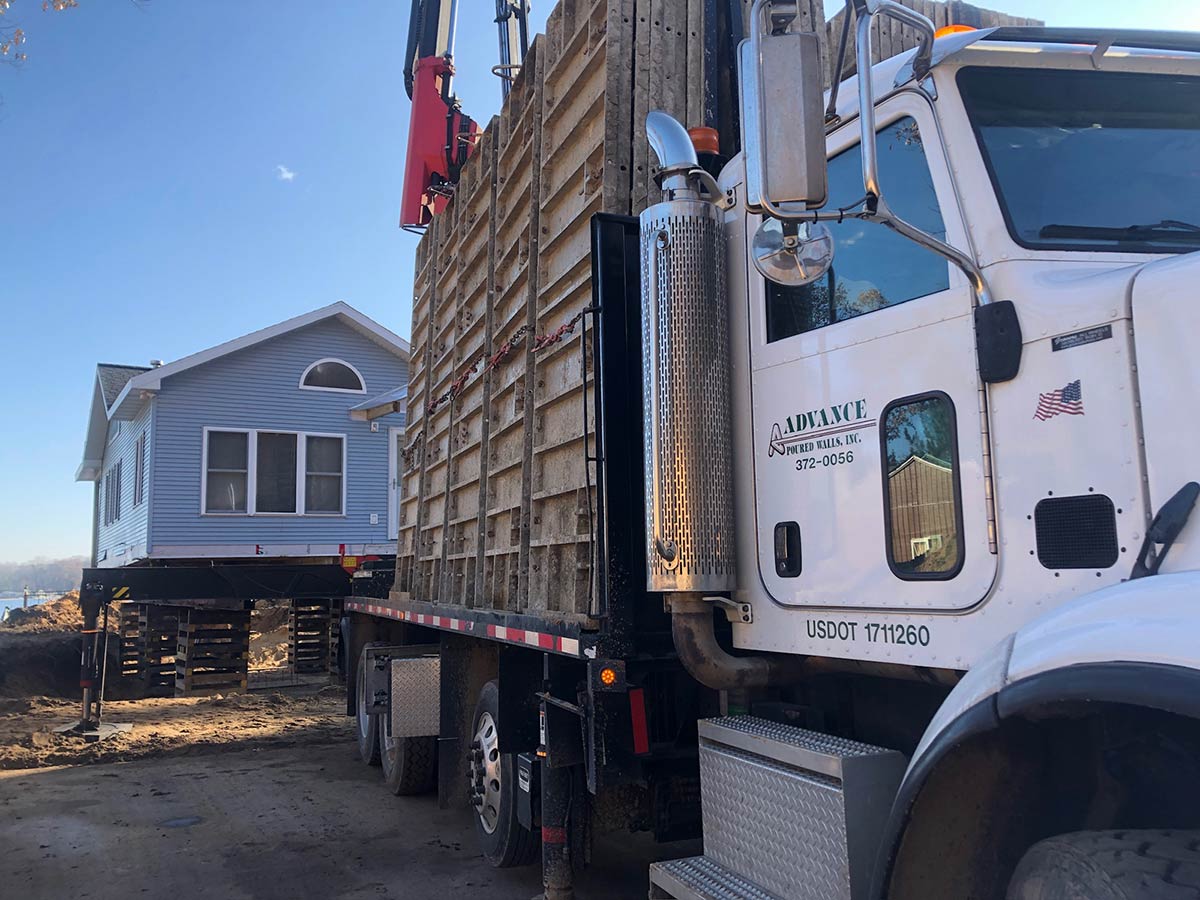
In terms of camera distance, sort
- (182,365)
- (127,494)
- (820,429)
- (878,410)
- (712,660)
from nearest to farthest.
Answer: (878,410) → (820,429) → (712,660) → (182,365) → (127,494)

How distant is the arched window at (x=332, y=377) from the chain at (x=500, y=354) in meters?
12.2

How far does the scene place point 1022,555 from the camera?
247 centimetres

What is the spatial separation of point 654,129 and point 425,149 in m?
6.45

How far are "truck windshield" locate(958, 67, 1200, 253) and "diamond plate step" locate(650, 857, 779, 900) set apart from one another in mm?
2071

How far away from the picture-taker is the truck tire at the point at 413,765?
25.0ft

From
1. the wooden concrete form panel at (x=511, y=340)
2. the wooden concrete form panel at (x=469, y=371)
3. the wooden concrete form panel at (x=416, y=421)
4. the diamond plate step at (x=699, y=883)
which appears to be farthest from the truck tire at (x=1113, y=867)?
the wooden concrete form panel at (x=416, y=421)

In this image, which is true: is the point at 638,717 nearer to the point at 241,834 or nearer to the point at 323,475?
the point at 241,834

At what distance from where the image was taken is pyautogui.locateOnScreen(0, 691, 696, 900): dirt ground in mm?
5730

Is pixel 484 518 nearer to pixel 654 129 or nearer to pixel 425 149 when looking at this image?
pixel 654 129

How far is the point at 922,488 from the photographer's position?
2773mm

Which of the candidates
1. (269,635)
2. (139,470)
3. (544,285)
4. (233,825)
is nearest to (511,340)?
(544,285)

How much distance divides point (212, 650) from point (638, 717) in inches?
433

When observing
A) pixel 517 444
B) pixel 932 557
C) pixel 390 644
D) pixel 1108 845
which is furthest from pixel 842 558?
pixel 390 644

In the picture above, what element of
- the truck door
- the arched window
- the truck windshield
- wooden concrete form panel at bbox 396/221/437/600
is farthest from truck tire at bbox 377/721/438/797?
the arched window
